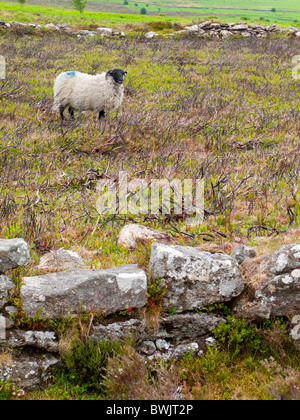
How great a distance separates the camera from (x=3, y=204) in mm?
4691

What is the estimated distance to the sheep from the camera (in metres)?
10.0

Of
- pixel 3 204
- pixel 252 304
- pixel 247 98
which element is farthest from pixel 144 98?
pixel 252 304

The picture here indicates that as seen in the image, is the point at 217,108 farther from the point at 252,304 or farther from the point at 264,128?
the point at 252,304

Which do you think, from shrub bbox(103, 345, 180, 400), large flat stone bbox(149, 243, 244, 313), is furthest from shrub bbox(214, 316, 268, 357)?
shrub bbox(103, 345, 180, 400)

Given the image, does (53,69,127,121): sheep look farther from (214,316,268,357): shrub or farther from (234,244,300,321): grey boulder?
(214,316,268,357): shrub

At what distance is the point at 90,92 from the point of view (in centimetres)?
1005

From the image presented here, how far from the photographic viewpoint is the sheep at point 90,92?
10.0 meters

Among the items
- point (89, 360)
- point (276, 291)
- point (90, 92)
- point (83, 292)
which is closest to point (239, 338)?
point (276, 291)

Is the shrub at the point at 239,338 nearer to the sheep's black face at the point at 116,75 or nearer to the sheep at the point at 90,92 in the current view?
the sheep at the point at 90,92

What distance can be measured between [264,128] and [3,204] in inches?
294

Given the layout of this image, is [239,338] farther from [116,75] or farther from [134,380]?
[116,75]

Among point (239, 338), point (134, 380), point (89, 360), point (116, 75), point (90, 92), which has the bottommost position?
point (134, 380)

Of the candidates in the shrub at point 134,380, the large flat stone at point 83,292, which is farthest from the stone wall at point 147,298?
the shrub at point 134,380
